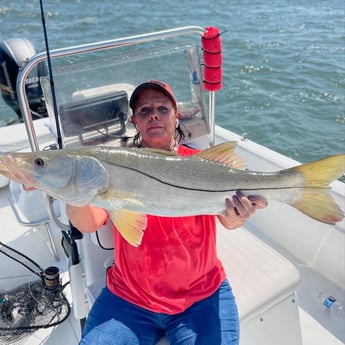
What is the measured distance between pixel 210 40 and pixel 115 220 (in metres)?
1.81

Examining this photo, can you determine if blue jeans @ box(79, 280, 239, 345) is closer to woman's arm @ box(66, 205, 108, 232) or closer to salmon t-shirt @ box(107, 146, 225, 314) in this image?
salmon t-shirt @ box(107, 146, 225, 314)

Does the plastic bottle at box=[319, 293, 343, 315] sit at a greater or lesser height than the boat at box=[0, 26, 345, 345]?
lesser

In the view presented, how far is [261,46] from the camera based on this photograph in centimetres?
1123

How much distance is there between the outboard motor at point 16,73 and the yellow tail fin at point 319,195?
3729 millimetres

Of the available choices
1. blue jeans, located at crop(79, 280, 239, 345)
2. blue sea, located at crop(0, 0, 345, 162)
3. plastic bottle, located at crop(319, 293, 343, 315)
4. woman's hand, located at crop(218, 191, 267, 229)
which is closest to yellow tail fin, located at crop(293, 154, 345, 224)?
woman's hand, located at crop(218, 191, 267, 229)

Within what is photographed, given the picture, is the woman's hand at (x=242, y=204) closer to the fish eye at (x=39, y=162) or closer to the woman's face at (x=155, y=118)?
the woman's face at (x=155, y=118)

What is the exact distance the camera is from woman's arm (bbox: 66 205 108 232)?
7.00 ft

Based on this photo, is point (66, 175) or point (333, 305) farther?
point (333, 305)

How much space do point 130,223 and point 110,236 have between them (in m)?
0.78

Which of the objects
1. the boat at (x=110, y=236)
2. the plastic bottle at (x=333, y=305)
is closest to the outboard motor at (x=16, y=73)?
the boat at (x=110, y=236)

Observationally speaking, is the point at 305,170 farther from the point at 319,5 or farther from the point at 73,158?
the point at 319,5

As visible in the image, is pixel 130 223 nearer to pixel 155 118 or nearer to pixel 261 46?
pixel 155 118

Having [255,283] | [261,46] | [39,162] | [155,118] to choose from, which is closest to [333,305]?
[255,283]

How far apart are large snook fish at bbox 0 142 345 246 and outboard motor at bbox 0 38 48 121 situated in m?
3.33
